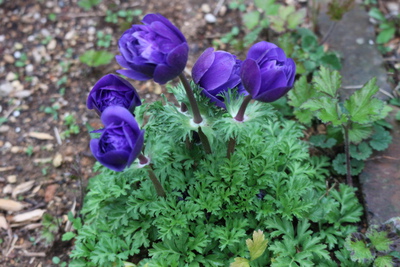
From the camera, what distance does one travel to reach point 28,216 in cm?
311

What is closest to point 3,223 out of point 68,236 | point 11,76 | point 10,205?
point 10,205

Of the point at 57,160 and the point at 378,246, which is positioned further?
the point at 57,160

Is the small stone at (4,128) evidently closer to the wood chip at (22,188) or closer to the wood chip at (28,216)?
the wood chip at (22,188)

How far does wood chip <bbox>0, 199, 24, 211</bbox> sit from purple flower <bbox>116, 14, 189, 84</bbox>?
1.95m

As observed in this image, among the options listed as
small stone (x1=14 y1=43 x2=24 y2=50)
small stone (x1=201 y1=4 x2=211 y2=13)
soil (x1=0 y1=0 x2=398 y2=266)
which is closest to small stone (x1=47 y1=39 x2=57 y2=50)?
soil (x1=0 y1=0 x2=398 y2=266)

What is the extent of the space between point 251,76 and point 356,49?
236 cm

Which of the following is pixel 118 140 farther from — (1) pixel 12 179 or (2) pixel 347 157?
(1) pixel 12 179

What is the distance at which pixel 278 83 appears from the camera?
5.72ft

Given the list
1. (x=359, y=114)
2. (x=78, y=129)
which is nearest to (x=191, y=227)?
(x=359, y=114)

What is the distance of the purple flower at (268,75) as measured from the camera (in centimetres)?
173

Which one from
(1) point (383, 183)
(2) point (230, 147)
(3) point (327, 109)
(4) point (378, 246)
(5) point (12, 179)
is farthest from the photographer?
(5) point (12, 179)

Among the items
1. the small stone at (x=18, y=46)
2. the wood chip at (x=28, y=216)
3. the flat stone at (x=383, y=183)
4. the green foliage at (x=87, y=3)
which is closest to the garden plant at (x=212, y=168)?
the flat stone at (x=383, y=183)

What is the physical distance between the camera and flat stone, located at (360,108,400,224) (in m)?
2.76

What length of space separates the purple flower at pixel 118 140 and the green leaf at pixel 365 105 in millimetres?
1641
